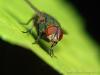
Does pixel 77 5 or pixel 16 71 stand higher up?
pixel 77 5

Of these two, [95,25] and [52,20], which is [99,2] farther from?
[52,20]

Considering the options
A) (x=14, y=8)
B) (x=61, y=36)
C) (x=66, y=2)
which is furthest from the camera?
(x=66, y=2)

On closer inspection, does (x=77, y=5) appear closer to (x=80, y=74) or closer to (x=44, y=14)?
(x=44, y=14)

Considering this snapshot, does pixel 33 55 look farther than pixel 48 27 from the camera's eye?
No

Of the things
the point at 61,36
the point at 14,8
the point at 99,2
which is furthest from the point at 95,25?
the point at 14,8

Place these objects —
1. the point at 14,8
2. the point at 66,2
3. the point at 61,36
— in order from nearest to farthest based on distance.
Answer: the point at 14,8 → the point at 61,36 → the point at 66,2

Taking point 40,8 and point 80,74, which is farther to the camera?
point 40,8
